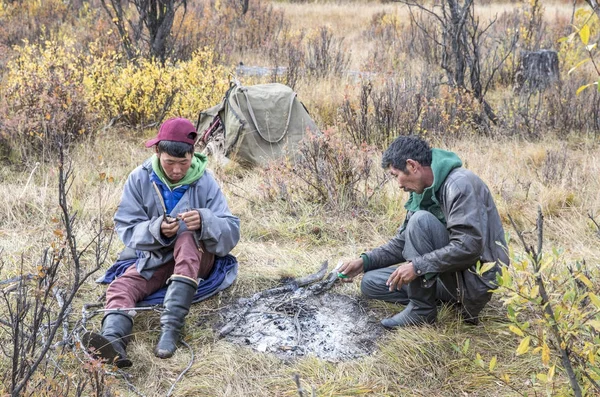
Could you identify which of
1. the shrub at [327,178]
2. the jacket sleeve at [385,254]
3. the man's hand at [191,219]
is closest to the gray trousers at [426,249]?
the jacket sleeve at [385,254]

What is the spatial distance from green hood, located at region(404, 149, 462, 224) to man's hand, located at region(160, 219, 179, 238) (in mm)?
1196

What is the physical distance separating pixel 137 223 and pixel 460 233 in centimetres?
162

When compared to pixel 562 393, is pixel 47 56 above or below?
above

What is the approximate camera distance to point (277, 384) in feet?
9.21

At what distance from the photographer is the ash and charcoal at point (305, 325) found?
3082mm

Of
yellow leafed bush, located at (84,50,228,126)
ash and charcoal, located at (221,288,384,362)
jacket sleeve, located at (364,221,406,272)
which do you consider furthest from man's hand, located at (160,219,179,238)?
yellow leafed bush, located at (84,50,228,126)

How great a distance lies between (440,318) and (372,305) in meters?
0.43

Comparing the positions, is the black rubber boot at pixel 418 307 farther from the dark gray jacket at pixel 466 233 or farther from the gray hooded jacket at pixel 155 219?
the gray hooded jacket at pixel 155 219

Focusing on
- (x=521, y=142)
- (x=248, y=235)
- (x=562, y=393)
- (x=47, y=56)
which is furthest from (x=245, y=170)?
(x=562, y=393)

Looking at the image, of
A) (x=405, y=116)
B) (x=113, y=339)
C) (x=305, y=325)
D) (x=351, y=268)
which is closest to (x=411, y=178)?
(x=351, y=268)

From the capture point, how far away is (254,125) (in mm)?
5855

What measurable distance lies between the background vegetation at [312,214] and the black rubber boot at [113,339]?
0.27 ft

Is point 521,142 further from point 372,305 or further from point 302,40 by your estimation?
point 302,40

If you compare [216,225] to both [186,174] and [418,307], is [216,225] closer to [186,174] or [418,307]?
[186,174]
